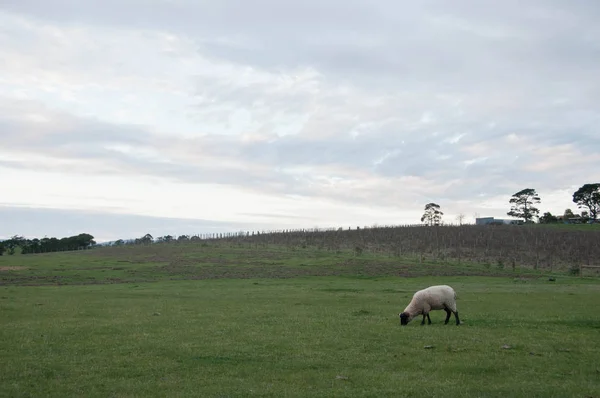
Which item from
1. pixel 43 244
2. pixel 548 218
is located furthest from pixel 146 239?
pixel 548 218

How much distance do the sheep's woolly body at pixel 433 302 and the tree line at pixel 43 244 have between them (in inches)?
4821

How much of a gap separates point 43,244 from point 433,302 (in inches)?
5192

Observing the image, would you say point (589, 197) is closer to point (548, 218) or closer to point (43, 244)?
point (548, 218)

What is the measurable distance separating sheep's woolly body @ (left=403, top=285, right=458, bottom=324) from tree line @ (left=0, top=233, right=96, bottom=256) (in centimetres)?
12245

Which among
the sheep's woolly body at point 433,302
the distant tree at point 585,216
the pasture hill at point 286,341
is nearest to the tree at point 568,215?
the distant tree at point 585,216

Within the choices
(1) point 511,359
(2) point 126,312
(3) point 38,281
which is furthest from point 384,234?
(1) point 511,359

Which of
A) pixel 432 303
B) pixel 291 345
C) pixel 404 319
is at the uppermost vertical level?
pixel 432 303

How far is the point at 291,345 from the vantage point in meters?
18.1

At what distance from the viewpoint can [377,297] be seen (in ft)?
120

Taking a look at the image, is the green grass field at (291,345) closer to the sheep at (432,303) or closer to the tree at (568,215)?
the sheep at (432,303)

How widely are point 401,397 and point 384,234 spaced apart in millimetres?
102481

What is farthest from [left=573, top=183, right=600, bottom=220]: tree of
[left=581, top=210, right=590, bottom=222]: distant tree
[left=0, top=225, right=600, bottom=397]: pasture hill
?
[left=0, top=225, right=600, bottom=397]: pasture hill

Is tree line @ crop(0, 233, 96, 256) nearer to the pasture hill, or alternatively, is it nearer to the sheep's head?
the pasture hill

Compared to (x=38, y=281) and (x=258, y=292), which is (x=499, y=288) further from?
(x=38, y=281)
